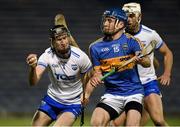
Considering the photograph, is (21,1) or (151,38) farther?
(21,1)

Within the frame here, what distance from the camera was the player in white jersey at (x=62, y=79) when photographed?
9094 mm

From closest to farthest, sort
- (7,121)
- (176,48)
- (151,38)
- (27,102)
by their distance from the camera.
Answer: (151,38), (7,121), (27,102), (176,48)

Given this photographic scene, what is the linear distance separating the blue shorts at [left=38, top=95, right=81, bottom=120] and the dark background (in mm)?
5712

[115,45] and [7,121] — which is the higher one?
[115,45]

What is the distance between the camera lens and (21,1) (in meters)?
16.9

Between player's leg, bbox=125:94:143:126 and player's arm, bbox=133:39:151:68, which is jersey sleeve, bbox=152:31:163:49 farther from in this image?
player's leg, bbox=125:94:143:126

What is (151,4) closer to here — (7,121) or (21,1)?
(21,1)

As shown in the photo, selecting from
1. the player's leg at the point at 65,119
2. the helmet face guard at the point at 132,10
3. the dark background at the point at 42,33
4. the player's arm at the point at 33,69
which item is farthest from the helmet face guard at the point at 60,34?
the dark background at the point at 42,33

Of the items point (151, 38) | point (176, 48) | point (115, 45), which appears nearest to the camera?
point (115, 45)

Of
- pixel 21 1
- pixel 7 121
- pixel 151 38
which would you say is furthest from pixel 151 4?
pixel 151 38

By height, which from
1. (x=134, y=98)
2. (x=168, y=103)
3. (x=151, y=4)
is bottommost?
(x=168, y=103)

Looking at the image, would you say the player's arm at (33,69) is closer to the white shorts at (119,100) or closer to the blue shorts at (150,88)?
the white shorts at (119,100)

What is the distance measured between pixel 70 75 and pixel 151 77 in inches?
47.5

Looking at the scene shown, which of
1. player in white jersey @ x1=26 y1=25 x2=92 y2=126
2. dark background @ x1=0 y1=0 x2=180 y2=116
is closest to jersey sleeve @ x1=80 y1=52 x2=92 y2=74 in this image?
player in white jersey @ x1=26 y1=25 x2=92 y2=126
